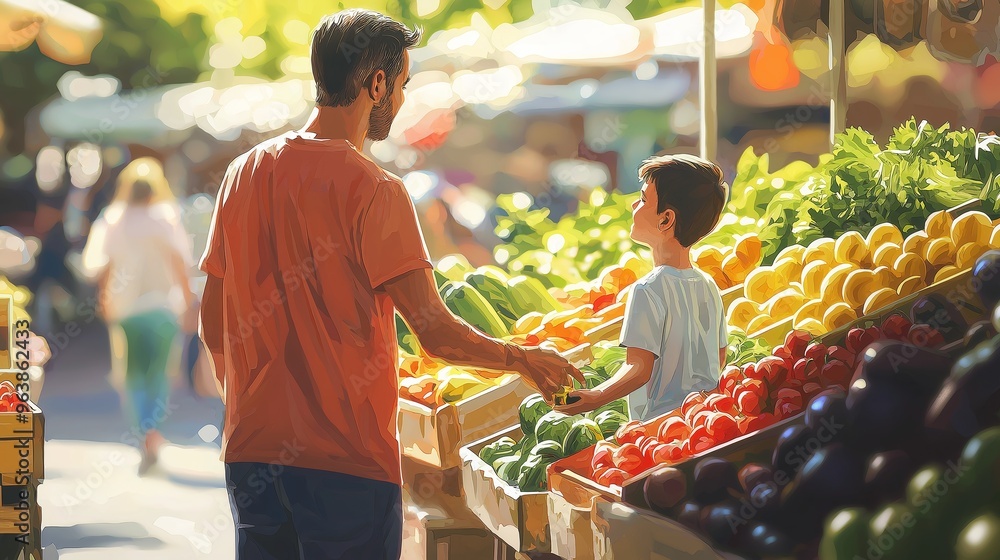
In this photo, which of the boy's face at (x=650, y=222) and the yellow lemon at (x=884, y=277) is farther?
the yellow lemon at (x=884, y=277)

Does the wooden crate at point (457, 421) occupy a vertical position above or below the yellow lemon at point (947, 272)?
below

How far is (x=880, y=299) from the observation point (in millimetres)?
2303

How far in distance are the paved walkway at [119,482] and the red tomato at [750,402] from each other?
248cm

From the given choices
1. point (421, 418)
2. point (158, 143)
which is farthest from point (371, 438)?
point (158, 143)

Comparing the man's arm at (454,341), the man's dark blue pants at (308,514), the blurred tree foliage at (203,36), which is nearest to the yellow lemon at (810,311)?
the man's arm at (454,341)

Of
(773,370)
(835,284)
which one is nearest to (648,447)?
(773,370)

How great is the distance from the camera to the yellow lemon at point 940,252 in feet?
7.68

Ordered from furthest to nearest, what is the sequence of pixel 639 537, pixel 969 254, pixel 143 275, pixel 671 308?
pixel 143 275 < pixel 969 254 < pixel 671 308 < pixel 639 537

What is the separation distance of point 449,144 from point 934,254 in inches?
128

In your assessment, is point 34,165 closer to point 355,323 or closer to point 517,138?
point 517,138

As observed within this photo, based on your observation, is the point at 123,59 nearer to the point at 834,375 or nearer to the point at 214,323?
the point at 214,323

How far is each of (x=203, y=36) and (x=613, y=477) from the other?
14.2 feet

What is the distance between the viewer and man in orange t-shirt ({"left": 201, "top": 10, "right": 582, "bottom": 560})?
5.22 ft

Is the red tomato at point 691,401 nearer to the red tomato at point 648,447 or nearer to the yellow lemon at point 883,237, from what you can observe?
the red tomato at point 648,447
